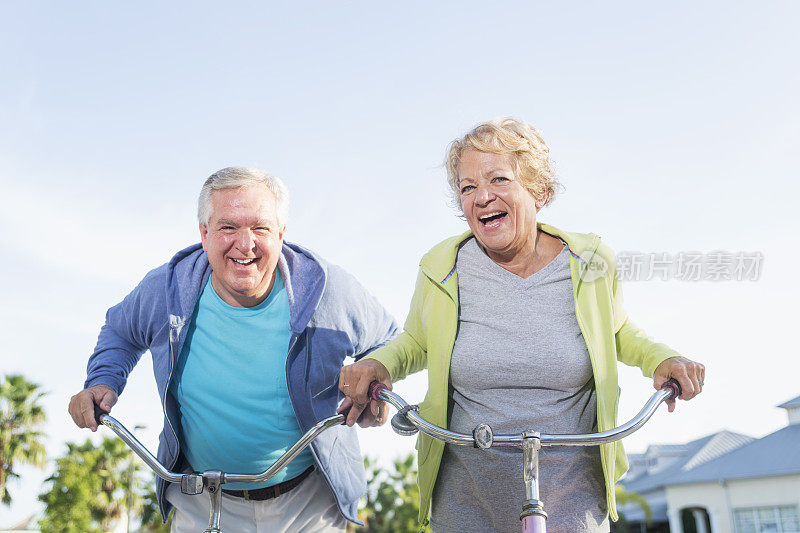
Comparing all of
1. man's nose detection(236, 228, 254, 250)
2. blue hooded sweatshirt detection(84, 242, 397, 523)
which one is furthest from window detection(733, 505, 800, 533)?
man's nose detection(236, 228, 254, 250)

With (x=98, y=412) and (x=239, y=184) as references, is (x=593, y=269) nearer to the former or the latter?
(x=239, y=184)

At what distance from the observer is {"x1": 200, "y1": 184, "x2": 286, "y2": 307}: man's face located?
306cm

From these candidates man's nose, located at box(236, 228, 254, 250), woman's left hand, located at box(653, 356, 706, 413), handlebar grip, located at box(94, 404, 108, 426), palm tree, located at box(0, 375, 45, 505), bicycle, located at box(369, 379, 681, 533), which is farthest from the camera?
palm tree, located at box(0, 375, 45, 505)

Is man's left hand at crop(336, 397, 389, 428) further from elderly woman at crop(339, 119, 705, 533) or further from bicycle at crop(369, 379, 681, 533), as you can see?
bicycle at crop(369, 379, 681, 533)

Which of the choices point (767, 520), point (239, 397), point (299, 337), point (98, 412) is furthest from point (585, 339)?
point (767, 520)

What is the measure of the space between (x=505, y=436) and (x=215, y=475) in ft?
3.38

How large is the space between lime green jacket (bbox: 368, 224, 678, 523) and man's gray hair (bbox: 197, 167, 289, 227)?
79 centimetres

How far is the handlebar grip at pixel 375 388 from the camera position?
7.97 ft

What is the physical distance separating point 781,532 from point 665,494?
23.8ft

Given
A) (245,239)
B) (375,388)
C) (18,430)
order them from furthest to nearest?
(18,430) → (245,239) → (375,388)

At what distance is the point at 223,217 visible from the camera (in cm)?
309

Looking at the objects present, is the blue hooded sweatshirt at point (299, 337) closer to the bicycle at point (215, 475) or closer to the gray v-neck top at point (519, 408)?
the bicycle at point (215, 475)

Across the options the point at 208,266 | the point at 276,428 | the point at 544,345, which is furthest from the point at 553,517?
the point at 208,266

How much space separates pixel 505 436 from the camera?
2.12m
